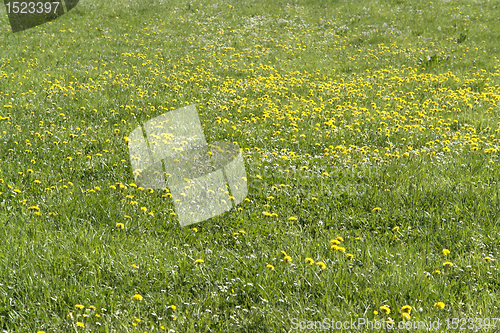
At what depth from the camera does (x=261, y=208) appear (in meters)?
4.39

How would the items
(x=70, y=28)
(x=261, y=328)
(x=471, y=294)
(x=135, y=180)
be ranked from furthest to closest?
(x=70, y=28)
(x=135, y=180)
(x=471, y=294)
(x=261, y=328)

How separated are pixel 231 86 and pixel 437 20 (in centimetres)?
1244

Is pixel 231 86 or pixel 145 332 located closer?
pixel 145 332

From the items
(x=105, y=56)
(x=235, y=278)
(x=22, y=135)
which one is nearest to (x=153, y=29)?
(x=105, y=56)

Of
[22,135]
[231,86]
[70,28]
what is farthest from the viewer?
[70,28]

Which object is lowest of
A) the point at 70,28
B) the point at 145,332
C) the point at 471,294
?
the point at 471,294

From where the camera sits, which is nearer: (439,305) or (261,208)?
(439,305)

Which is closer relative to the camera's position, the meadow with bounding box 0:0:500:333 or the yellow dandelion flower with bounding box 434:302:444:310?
the yellow dandelion flower with bounding box 434:302:444:310

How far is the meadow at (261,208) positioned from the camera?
2.85 meters

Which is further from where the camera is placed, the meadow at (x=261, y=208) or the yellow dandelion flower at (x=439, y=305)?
the meadow at (x=261, y=208)

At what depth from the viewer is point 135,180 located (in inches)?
190

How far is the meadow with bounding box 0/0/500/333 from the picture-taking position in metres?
2.85

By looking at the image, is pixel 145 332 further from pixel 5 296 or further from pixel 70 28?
pixel 70 28

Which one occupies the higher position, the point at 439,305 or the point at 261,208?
the point at 439,305
